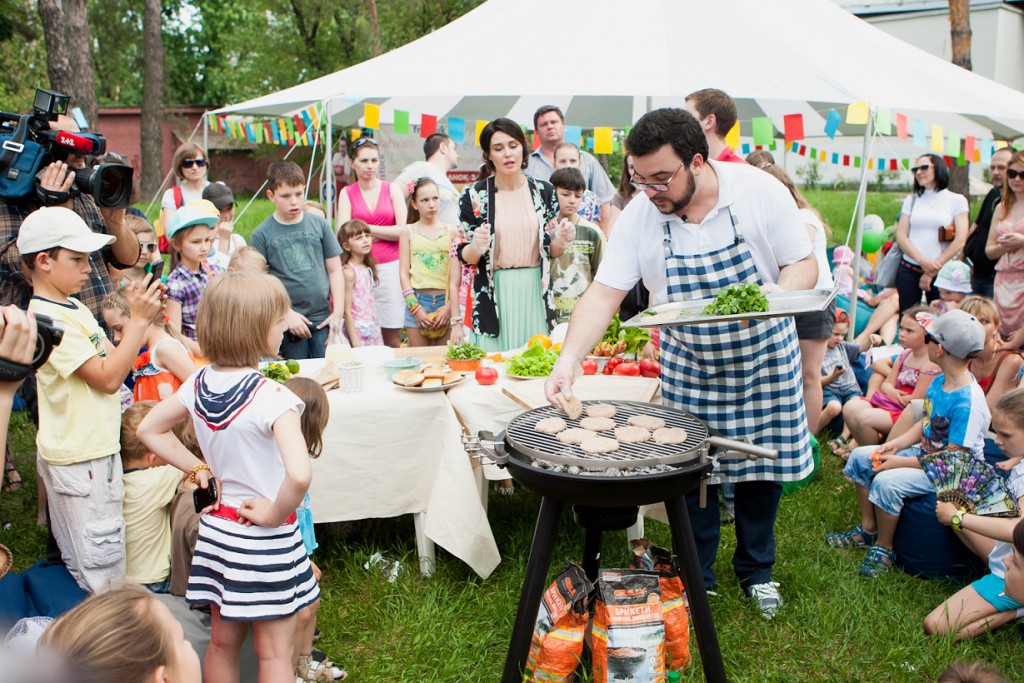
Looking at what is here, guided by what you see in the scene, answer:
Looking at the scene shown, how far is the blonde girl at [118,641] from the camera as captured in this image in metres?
1.46

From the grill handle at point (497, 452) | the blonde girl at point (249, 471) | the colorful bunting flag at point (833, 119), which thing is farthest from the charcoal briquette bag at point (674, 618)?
the colorful bunting flag at point (833, 119)

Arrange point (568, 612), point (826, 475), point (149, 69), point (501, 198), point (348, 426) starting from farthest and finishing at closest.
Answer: point (149, 69)
point (826, 475)
point (501, 198)
point (348, 426)
point (568, 612)

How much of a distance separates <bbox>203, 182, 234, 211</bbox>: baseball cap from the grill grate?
3613 mm

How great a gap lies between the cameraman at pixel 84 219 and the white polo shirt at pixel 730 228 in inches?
85.1

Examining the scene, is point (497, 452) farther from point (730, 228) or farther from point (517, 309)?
point (517, 309)

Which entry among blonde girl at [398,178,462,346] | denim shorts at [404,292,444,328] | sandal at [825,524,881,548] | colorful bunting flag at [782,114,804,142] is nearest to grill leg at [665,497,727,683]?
sandal at [825,524,881,548]

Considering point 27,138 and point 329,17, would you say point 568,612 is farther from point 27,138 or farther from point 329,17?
point 329,17

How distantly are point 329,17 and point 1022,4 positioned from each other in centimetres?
2049

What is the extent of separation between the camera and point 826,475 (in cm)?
486

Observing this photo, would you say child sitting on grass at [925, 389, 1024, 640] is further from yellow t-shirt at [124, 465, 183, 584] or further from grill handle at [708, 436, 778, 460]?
yellow t-shirt at [124, 465, 183, 584]

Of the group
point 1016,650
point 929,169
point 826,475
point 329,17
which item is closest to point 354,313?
point 826,475

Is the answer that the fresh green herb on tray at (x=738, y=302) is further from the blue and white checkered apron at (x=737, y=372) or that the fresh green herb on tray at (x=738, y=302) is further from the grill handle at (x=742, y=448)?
the grill handle at (x=742, y=448)

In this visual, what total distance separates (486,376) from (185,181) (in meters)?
3.78

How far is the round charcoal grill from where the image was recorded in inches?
92.1
